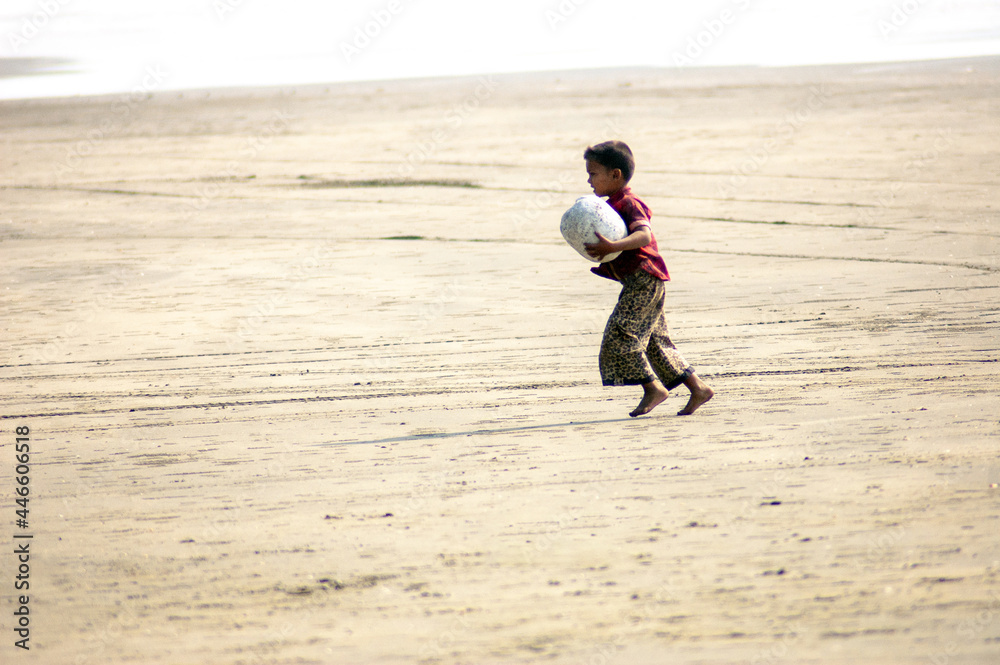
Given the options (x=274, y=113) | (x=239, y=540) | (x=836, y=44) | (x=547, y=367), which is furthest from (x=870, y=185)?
(x=836, y=44)

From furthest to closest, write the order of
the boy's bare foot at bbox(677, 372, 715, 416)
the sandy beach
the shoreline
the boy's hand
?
the shoreline → the boy's bare foot at bbox(677, 372, 715, 416) → the boy's hand → the sandy beach

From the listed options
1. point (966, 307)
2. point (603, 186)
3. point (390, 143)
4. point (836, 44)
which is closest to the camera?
point (603, 186)

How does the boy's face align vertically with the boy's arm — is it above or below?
above

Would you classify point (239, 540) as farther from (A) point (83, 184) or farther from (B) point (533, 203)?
(A) point (83, 184)

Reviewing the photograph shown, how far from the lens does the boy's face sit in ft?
16.0

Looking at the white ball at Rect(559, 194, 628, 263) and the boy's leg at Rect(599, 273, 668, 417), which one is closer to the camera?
the white ball at Rect(559, 194, 628, 263)

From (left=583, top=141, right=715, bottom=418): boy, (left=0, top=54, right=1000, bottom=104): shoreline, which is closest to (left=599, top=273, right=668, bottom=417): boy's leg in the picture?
(left=583, top=141, right=715, bottom=418): boy

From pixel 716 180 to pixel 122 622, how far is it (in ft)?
32.0

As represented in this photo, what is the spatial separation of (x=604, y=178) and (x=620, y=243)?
1.24ft

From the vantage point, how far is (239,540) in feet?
13.1

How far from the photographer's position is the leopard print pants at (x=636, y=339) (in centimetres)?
498

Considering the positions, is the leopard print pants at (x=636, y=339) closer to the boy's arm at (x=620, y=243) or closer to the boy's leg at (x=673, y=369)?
the boy's leg at (x=673, y=369)

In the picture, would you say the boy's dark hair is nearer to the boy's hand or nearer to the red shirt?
the red shirt

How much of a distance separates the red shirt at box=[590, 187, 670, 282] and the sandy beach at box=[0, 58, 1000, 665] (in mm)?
808
